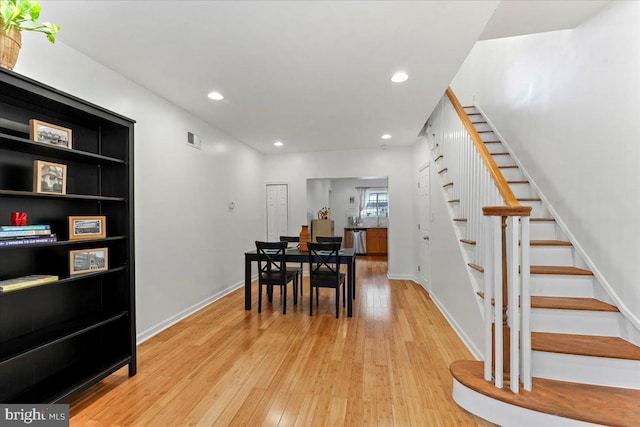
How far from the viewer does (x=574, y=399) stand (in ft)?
5.47

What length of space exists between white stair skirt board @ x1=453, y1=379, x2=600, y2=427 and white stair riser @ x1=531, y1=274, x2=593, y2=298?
978mm

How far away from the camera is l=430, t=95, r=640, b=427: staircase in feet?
5.30

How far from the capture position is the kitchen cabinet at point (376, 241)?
8.84m

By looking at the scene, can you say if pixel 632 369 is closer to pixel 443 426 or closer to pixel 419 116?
pixel 443 426

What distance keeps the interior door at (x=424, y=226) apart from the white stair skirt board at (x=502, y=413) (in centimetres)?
282

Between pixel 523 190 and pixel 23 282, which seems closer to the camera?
pixel 23 282

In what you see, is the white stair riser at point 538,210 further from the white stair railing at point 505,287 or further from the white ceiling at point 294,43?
the white ceiling at point 294,43

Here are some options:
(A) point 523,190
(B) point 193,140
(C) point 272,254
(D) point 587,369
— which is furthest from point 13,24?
(A) point 523,190

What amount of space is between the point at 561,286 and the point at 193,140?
167 inches

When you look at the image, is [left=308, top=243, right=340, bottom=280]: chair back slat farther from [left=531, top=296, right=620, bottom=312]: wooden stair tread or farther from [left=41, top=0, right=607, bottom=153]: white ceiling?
[left=531, top=296, right=620, bottom=312]: wooden stair tread

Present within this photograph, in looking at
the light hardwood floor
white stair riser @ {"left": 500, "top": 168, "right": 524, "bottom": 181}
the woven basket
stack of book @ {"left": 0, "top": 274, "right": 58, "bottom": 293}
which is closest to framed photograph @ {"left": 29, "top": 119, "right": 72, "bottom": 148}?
the woven basket

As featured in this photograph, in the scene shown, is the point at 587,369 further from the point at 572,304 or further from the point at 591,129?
the point at 591,129

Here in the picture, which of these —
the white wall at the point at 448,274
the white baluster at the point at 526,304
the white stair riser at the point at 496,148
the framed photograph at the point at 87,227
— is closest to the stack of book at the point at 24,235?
the framed photograph at the point at 87,227

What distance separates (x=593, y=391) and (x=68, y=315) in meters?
3.57
